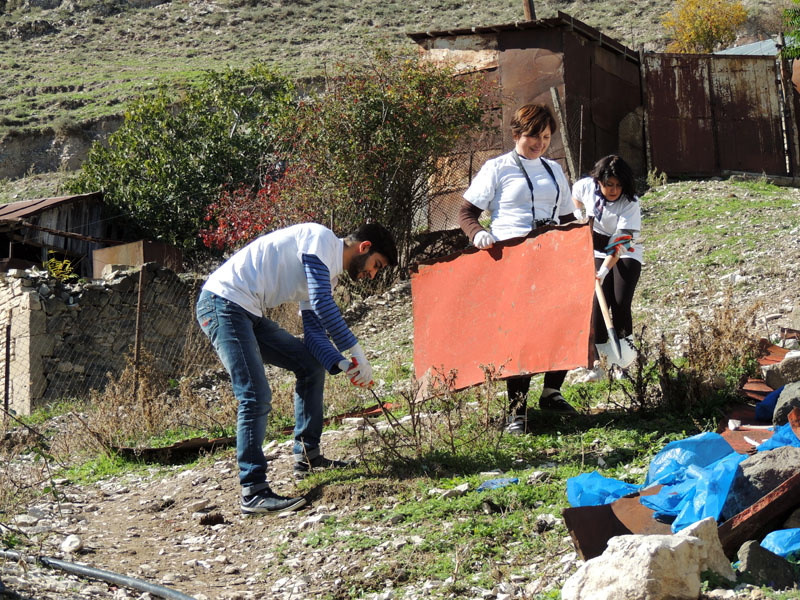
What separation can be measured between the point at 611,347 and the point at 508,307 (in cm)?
68

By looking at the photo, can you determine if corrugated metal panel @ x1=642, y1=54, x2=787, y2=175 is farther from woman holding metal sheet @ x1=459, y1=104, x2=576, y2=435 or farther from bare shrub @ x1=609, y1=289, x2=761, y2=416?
woman holding metal sheet @ x1=459, y1=104, x2=576, y2=435

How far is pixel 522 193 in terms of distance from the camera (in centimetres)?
502

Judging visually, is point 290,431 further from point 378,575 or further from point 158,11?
point 158,11

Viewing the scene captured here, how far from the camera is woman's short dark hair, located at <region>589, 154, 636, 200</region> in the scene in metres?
5.12

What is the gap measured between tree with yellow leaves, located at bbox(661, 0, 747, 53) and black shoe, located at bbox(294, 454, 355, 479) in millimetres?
33783

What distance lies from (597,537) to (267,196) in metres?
11.1

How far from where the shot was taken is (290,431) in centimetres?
641

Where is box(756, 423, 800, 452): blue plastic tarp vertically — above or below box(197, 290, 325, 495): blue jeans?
below

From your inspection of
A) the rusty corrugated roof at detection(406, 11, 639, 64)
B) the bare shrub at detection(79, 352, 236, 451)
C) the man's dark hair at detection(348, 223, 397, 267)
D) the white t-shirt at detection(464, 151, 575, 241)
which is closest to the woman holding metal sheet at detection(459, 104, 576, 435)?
the white t-shirt at detection(464, 151, 575, 241)

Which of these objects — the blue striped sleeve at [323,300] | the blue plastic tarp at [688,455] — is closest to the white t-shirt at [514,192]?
the blue striped sleeve at [323,300]

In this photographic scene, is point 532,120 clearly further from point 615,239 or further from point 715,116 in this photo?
point 715,116

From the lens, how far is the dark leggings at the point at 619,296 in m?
5.15

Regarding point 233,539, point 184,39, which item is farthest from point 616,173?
point 184,39

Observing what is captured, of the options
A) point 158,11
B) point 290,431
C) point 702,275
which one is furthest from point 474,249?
point 158,11
